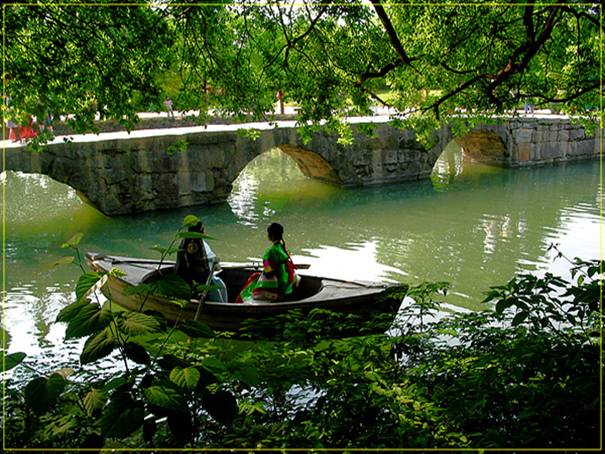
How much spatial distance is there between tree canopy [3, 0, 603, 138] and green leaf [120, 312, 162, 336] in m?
2.80

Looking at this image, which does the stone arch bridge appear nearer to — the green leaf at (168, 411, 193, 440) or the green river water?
the green river water

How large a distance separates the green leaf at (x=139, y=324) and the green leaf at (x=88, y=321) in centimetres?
7

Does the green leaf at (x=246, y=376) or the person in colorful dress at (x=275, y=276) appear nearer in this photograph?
the green leaf at (x=246, y=376)

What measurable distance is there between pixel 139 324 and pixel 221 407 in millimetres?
425

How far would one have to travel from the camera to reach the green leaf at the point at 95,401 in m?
2.20

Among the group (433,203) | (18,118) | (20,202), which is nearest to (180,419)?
(18,118)

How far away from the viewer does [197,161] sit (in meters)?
14.6

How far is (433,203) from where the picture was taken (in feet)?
49.9

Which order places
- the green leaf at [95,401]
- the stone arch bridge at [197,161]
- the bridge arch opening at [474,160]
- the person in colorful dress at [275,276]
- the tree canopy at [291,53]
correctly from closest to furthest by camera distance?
the green leaf at [95,401], the tree canopy at [291,53], the person in colorful dress at [275,276], the stone arch bridge at [197,161], the bridge arch opening at [474,160]

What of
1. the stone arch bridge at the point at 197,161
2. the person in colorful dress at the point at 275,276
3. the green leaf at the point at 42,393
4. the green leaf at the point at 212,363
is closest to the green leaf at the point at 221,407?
the green leaf at the point at 212,363

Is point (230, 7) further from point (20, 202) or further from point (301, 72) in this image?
point (20, 202)

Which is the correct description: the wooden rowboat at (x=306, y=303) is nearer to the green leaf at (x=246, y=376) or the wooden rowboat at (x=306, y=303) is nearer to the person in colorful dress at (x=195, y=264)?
the person in colorful dress at (x=195, y=264)

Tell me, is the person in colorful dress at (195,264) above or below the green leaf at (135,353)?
below

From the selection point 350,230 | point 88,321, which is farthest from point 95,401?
point 350,230
